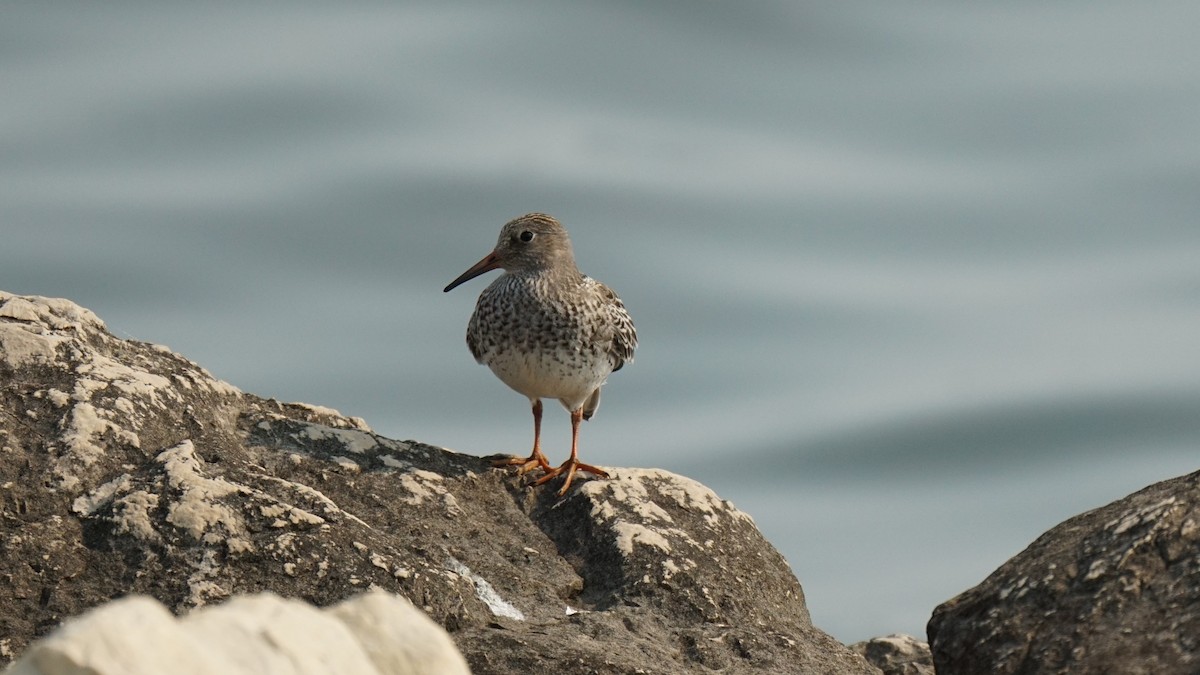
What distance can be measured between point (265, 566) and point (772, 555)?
3046mm

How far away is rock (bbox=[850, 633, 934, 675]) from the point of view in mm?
8125

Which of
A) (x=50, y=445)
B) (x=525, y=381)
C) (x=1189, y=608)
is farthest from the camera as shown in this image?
(x=525, y=381)

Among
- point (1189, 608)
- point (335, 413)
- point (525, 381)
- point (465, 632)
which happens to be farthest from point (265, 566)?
point (525, 381)

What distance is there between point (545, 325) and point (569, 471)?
Answer: 5.59ft

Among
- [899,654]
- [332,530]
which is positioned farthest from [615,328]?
[332,530]

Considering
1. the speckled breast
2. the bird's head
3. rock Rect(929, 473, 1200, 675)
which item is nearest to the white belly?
the speckled breast

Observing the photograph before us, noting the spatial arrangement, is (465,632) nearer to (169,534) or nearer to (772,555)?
(169,534)

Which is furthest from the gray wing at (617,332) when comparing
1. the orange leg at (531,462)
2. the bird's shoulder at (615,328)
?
the orange leg at (531,462)

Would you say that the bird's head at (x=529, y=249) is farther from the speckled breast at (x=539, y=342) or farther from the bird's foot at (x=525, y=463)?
the bird's foot at (x=525, y=463)

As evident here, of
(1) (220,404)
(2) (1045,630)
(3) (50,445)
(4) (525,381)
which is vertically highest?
(4) (525,381)

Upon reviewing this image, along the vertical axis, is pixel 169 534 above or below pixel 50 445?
below

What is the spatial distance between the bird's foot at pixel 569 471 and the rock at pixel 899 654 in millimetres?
1681

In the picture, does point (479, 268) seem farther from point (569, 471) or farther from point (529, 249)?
point (569, 471)

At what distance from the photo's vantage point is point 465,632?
6.18m
